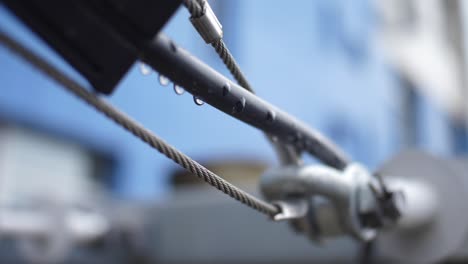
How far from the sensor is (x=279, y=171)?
1.26 ft

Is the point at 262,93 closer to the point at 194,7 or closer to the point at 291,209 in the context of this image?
the point at 291,209

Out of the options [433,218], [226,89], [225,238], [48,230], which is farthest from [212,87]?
[48,230]

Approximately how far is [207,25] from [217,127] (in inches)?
86.4

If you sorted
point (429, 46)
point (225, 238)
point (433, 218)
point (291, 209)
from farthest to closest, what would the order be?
point (429, 46) → point (225, 238) → point (433, 218) → point (291, 209)

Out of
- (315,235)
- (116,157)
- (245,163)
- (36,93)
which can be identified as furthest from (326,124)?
(315,235)

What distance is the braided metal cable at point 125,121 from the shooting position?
289mm

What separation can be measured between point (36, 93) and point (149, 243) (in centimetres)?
112

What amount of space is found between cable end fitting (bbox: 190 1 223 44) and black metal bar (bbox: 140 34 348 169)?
1cm

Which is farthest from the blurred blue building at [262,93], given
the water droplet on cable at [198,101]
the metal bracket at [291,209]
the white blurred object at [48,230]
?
the white blurred object at [48,230]

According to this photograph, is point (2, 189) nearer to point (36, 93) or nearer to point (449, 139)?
point (36, 93)

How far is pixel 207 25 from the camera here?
257 millimetres

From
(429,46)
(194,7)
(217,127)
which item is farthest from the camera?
(429,46)

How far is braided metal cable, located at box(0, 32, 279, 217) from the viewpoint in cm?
29

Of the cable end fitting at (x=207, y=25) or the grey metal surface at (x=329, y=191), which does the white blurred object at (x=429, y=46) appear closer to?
the grey metal surface at (x=329, y=191)
